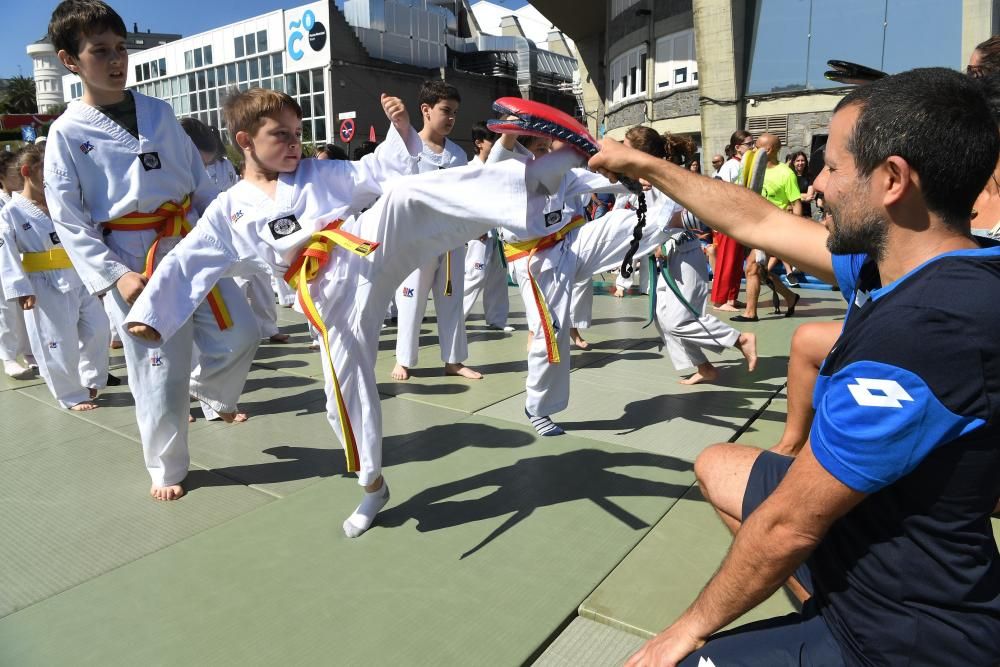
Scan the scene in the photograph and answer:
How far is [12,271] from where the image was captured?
15.0 ft

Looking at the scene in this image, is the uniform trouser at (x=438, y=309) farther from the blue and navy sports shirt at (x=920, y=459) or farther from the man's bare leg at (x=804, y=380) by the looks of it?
the blue and navy sports shirt at (x=920, y=459)

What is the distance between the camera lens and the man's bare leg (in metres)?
2.35

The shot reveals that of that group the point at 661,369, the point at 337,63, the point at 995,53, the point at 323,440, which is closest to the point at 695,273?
the point at 661,369

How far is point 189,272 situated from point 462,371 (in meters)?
2.61

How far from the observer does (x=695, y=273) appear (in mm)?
4574

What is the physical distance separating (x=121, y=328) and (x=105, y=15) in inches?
53.1

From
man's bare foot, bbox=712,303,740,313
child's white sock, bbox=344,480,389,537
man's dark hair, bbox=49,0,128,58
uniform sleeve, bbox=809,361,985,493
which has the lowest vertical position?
child's white sock, bbox=344,480,389,537

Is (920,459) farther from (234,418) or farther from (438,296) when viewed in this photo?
(438,296)

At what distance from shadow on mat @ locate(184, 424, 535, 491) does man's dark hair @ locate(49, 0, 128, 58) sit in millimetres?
2012

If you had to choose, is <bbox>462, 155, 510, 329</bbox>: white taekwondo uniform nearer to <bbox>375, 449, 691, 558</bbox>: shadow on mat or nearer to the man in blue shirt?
<bbox>375, 449, 691, 558</bbox>: shadow on mat

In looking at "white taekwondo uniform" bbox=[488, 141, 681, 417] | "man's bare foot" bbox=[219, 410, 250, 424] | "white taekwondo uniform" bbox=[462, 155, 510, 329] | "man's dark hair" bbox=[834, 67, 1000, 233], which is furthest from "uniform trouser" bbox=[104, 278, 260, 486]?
"white taekwondo uniform" bbox=[462, 155, 510, 329]

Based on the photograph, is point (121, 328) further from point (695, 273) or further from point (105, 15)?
point (695, 273)

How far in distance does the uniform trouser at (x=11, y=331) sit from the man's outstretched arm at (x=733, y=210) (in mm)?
5290

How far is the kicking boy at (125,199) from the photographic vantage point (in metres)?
2.87
